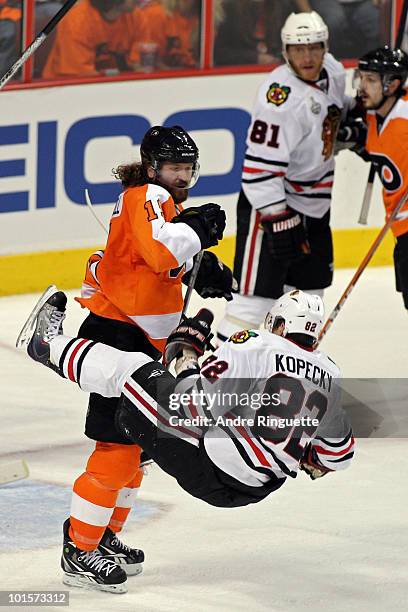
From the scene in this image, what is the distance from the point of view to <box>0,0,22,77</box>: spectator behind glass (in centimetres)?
654

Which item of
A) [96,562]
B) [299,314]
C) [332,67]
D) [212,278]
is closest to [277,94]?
[332,67]

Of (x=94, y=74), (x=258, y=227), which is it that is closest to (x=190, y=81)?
(x=94, y=74)

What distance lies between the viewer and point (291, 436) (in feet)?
11.6

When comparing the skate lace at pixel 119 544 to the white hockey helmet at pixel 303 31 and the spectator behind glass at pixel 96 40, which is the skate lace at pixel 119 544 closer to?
the white hockey helmet at pixel 303 31

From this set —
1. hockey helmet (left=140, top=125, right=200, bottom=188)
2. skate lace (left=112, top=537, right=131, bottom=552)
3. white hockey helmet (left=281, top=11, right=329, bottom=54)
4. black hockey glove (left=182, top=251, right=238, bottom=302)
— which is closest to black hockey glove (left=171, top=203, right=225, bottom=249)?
hockey helmet (left=140, top=125, right=200, bottom=188)

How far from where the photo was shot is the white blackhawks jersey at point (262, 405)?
3.51m

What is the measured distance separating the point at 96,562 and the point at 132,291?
0.63 meters

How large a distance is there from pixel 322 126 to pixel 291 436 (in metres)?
1.95

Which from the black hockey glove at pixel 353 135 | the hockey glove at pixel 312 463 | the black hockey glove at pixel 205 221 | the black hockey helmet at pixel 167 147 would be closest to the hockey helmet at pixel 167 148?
the black hockey helmet at pixel 167 147

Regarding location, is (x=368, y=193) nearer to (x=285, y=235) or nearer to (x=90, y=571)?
(x=285, y=235)

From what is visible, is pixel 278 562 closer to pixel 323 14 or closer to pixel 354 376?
pixel 354 376

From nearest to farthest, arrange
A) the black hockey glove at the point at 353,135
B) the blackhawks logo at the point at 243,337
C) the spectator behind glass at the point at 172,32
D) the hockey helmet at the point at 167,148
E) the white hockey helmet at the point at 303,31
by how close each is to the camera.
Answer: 1. the blackhawks logo at the point at 243,337
2. the hockey helmet at the point at 167,148
3. the white hockey helmet at the point at 303,31
4. the black hockey glove at the point at 353,135
5. the spectator behind glass at the point at 172,32

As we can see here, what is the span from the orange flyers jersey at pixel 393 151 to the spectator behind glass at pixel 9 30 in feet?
6.17

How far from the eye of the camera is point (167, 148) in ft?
12.2
